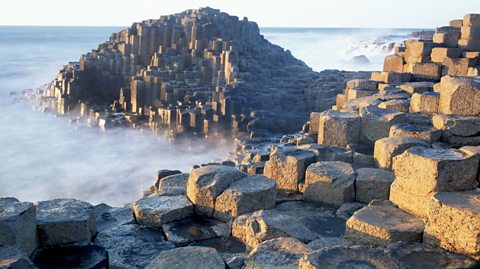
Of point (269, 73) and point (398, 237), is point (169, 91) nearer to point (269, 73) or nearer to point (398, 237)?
point (269, 73)

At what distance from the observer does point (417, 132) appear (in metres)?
5.72

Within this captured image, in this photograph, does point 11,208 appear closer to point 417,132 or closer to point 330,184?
point 330,184

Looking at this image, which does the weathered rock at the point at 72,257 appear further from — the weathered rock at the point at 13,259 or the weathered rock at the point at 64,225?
the weathered rock at the point at 13,259

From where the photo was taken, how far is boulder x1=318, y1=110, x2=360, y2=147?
6.36 m

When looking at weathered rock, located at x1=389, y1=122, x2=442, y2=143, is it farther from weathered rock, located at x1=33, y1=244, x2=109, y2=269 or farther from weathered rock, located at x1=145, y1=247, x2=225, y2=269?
weathered rock, located at x1=33, y1=244, x2=109, y2=269

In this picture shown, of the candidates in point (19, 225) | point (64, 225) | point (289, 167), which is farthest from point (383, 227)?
point (19, 225)

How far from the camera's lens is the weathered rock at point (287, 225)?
4.34 metres

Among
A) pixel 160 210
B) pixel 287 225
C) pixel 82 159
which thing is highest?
pixel 287 225

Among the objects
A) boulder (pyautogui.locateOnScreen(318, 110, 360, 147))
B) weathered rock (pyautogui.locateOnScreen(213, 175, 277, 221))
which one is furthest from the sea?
weathered rock (pyautogui.locateOnScreen(213, 175, 277, 221))

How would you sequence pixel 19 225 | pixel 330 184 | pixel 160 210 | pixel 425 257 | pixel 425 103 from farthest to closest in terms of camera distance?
pixel 425 103 → pixel 330 184 → pixel 160 210 → pixel 19 225 → pixel 425 257

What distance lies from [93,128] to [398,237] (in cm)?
1815

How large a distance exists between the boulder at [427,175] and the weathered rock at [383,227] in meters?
0.16

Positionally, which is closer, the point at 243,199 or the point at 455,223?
the point at 455,223

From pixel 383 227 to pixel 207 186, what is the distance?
1859 mm
